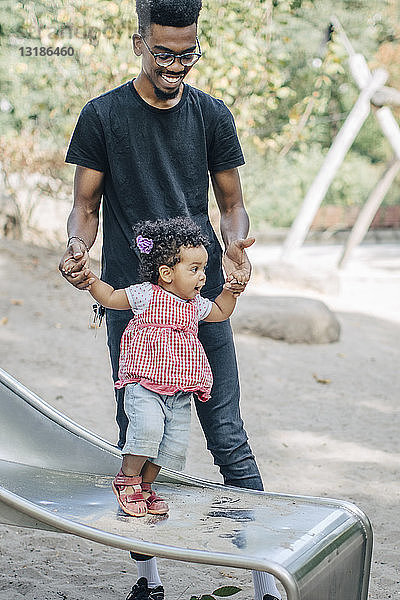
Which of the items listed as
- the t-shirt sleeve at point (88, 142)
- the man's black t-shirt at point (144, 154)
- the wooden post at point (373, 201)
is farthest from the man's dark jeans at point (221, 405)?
the wooden post at point (373, 201)

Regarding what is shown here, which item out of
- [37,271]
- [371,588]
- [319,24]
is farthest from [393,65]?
[371,588]

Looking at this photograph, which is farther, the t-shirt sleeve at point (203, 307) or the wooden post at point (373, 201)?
the wooden post at point (373, 201)

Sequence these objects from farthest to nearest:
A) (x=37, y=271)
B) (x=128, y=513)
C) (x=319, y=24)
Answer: (x=319, y=24) → (x=37, y=271) → (x=128, y=513)

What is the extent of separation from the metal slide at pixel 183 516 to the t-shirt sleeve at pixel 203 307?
0.51 m

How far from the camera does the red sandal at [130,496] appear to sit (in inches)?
88.6

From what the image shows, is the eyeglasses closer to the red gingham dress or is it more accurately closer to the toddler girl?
the toddler girl

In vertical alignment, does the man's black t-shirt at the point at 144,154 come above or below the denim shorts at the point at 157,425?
above

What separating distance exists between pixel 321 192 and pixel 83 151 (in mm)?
8552

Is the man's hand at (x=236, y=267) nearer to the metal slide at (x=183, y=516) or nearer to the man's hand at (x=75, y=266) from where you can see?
the man's hand at (x=75, y=266)

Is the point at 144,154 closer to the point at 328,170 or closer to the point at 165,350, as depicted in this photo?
the point at 165,350

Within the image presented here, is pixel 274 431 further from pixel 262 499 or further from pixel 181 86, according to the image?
pixel 181 86

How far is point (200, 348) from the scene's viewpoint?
2336mm

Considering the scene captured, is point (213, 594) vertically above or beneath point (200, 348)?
beneath

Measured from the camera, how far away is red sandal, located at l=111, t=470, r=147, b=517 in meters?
2.25
